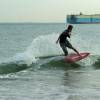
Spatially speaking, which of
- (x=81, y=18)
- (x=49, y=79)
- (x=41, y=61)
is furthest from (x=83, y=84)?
(x=81, y=18)

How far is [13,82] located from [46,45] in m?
13.2

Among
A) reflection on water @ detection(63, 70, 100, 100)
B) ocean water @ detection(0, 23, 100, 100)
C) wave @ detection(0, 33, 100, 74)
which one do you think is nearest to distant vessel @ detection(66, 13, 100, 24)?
wave @ detection(0, 33, 100, 74)

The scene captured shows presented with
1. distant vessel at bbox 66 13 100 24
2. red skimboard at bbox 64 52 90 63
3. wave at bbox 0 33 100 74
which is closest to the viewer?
wave at bbox 0 33 100 74

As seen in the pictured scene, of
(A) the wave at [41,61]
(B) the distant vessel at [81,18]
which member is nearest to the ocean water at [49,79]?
(A) the wave at [41,61]

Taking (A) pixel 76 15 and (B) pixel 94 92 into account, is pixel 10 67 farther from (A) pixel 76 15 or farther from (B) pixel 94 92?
(A) pixel 76 15

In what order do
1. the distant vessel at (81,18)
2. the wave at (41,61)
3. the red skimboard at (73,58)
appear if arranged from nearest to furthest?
the wave at (41,61)
the red skimboard at (73,58)
the distant vessel at (81,18)

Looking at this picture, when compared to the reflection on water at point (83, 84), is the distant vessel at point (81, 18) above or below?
below

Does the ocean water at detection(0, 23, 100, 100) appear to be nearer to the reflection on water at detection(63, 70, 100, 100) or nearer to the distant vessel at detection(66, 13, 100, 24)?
the reflection on water at detection(63, 70, 100, 100)

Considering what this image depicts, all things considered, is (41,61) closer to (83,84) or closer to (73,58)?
(73,58)

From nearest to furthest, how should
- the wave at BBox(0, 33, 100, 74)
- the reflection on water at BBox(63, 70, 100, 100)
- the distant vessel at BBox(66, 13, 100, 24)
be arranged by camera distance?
the reflection on water at BBox(63, 70, 100, 100)
the wave at BBox(0, 33, 100, 74)
the distant vessel at BBox(66, 13, 100, 24)

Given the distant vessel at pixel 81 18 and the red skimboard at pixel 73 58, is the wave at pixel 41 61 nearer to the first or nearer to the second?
the red skimboard at pixel 73 58

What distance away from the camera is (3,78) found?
18.9m

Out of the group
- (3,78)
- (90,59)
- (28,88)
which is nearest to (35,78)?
(3,78)

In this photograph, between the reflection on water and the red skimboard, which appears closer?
the reflection on water
